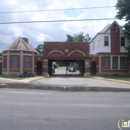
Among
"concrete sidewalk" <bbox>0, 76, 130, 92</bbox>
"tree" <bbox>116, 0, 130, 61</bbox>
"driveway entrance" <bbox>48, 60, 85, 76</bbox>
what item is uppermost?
"tree" <bbox>116, 0, 130, 61</bbox>

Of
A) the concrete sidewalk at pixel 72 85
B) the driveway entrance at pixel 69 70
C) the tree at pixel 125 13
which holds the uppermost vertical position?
the tree at pixel 125 13

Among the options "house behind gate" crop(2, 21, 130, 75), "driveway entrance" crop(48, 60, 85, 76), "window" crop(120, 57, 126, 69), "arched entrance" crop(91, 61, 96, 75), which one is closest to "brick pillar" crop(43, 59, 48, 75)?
"house behind gate" crop(2, 21, 130, 75)

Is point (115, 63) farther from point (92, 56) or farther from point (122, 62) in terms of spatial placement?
point (92, 56)

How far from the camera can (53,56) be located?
38.7 metres

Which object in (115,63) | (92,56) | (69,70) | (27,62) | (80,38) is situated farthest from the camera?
(80,38)

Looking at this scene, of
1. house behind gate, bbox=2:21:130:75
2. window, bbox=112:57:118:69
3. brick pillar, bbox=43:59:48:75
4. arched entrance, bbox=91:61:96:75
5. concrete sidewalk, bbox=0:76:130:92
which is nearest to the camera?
concrete sidewalk, bbox=0:76:130:92

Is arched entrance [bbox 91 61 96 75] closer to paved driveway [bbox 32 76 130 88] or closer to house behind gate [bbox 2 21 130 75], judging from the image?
house behind gate [bbox 2 21 130 75]

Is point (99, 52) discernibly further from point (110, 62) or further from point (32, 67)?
point (32, 67)

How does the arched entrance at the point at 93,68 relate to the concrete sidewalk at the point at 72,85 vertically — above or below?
above

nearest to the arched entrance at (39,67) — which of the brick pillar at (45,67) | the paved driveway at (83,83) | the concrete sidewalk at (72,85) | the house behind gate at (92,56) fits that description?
the house behind gate at (92,56)

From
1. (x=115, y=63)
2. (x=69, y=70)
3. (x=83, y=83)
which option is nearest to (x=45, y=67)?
(x=115, y=63)

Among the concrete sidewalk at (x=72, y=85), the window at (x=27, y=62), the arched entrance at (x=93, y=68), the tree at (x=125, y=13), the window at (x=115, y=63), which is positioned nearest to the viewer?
the concrete sidewalk at (x=72, y=85)

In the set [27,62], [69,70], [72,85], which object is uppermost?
[27,62]

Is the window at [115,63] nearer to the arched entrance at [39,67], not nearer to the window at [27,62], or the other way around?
the arched entrance at [39,67]
